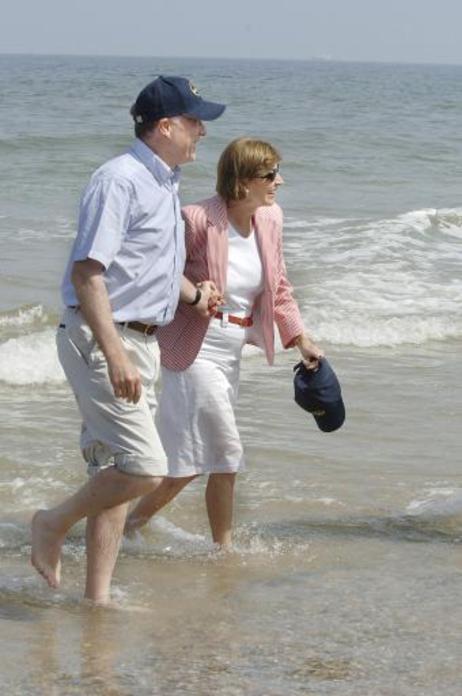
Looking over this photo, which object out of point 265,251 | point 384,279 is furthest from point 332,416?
point 384,279

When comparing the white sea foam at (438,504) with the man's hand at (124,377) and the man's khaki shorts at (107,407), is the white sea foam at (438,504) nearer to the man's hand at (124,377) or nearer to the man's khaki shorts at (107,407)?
the man's khaki shorts at (107,407)

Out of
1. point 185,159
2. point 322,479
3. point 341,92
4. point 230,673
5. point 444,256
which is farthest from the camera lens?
point 341,92

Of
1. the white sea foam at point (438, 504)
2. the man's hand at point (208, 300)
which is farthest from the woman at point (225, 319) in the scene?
the white sea foam at point (438, 504)

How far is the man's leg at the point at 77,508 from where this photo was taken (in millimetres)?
4656

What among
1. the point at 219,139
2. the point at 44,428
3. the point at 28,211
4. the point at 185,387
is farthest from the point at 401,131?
the point at 185,387

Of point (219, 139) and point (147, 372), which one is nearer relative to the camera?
point (147, 372)

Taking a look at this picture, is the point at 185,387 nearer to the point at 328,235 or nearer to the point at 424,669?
the point at 424,669

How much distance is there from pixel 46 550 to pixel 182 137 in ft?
4.67

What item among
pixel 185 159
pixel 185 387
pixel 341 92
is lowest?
pixel 341 92

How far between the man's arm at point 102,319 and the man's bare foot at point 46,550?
732 millimetres

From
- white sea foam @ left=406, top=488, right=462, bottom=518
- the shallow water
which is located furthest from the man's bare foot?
white sea foam @ left=406, top=488, right=462, bottom=518

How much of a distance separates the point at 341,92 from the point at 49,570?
59.5 m

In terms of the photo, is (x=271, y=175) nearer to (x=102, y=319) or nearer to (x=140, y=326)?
(x=140, y=326)

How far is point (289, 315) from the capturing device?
18.1 ft
